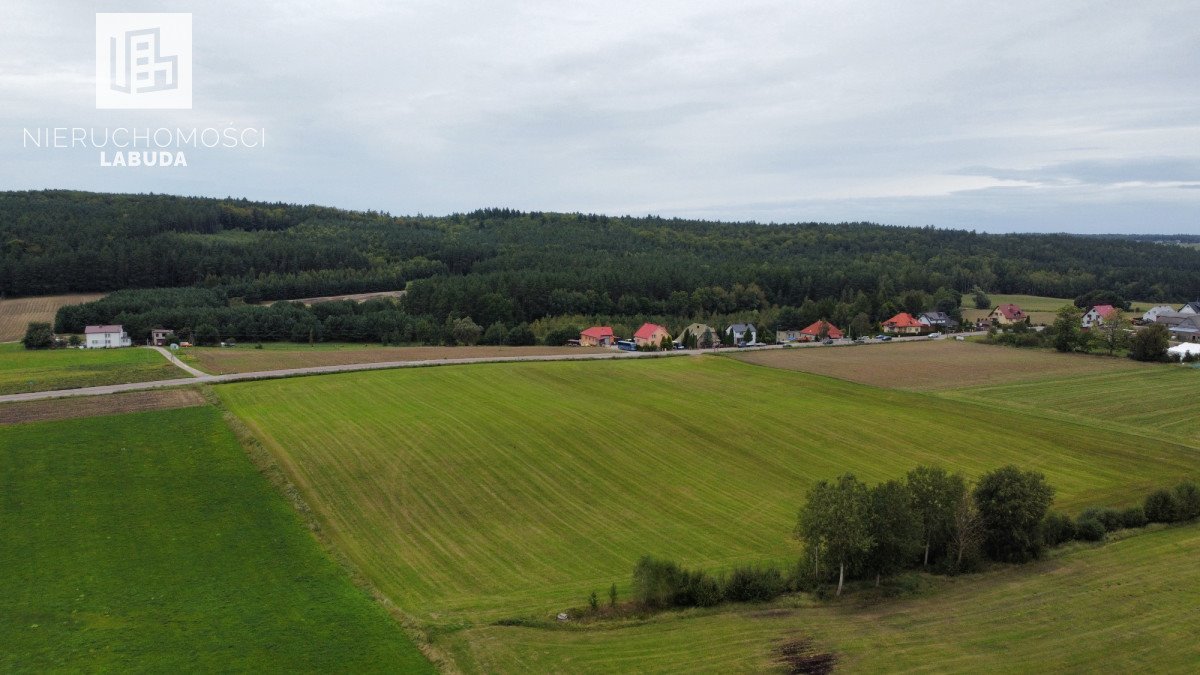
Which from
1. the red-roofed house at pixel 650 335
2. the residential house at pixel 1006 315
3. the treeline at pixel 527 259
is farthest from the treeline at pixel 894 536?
the residential house at pixel 1006 315

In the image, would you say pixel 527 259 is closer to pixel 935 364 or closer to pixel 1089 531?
pixel 935 364

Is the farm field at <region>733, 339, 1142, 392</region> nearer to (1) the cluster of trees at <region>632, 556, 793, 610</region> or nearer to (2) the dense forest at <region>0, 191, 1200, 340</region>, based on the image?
(2) the dense forest at <region>0, 191, 1200, 340</region>

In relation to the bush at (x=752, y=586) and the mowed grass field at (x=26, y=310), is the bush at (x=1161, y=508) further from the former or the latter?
the mowed grass field at (x=26, y=310)

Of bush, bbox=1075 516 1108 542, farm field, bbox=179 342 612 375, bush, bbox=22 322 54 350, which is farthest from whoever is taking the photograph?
bush, bbox=22 322 54 350

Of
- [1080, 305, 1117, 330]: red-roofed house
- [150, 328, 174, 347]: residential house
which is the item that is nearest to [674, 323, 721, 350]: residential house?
[150, 328, 174, 347]: residential house

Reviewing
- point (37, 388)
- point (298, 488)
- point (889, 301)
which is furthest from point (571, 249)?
point (298, 488)

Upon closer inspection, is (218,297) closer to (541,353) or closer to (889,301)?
(541,353)
